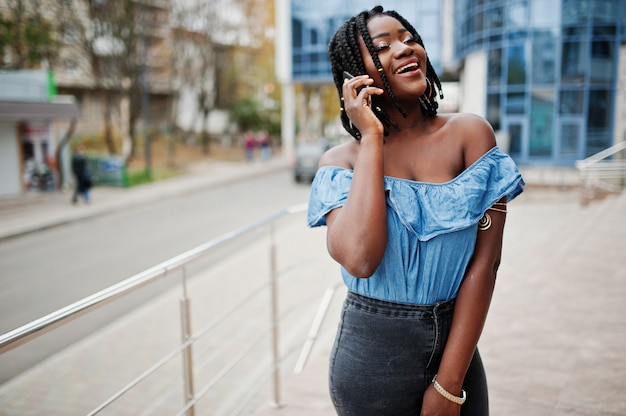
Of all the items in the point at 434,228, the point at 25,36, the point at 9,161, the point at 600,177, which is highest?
the point at 25,36

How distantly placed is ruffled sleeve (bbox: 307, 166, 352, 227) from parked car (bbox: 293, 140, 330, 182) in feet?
62.1

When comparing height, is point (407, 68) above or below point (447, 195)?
above

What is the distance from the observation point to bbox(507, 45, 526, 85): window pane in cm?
2348

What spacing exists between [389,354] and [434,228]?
1.21ft

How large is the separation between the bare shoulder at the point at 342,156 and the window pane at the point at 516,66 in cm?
2422

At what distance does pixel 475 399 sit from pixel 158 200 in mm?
16790

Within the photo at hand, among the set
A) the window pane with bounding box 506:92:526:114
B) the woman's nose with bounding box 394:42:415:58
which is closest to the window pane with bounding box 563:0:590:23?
the window pane with bounding box 506:92:526:114

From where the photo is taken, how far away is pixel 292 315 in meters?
6.72

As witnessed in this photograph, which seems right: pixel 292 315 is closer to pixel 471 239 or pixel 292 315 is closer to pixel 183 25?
pixel 471 239

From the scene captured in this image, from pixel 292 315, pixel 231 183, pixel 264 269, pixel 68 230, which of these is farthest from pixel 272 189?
pixel 292 315

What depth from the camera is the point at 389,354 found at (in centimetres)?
150

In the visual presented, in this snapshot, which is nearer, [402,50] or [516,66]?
[402,50]

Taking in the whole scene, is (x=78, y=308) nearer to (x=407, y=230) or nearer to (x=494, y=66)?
(x=407, y=230)

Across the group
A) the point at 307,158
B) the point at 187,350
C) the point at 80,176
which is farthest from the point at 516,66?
the point at 187,350
